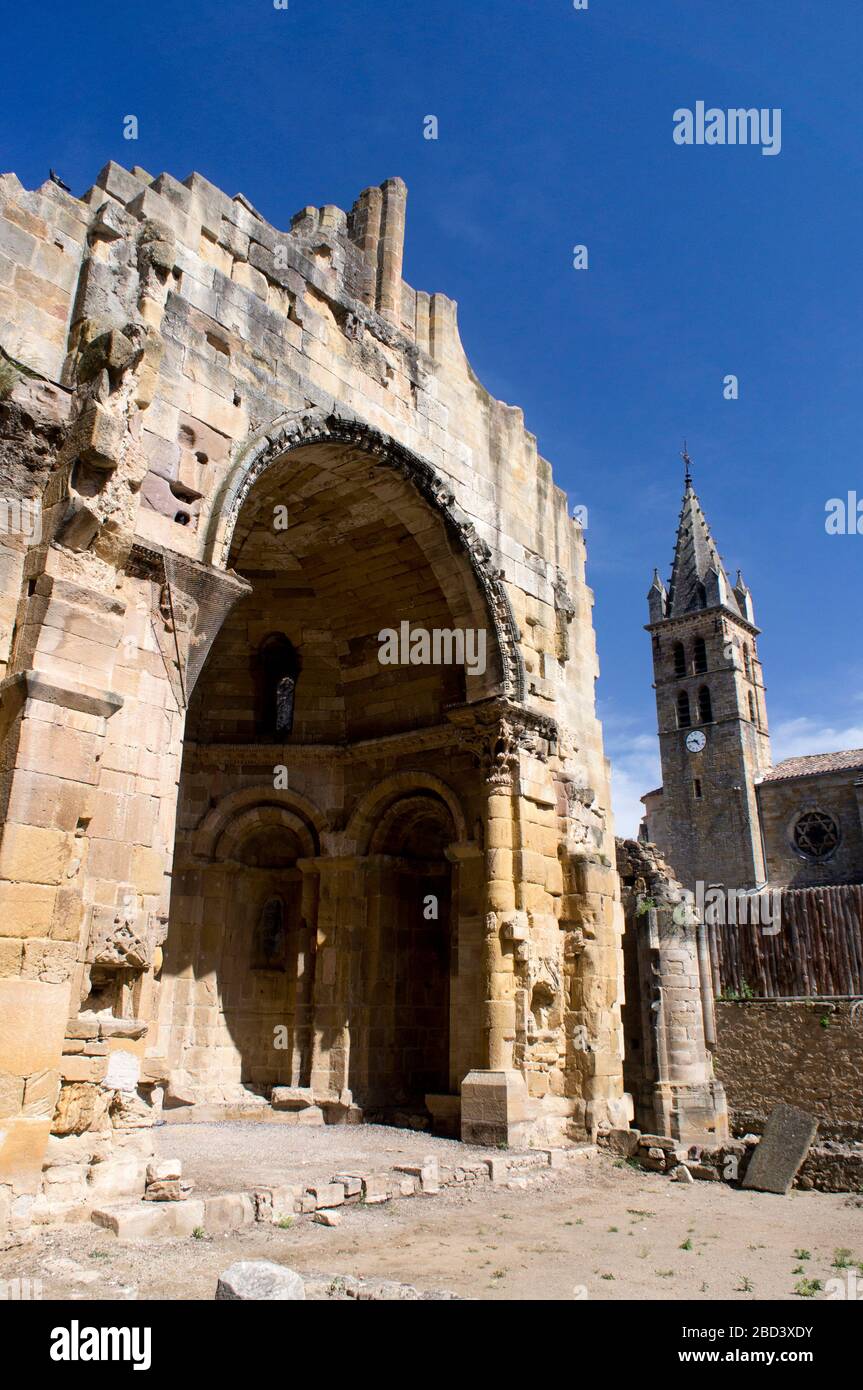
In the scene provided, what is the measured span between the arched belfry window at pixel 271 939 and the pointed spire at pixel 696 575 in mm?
42112

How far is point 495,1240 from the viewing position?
675 cm

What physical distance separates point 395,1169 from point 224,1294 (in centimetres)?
451

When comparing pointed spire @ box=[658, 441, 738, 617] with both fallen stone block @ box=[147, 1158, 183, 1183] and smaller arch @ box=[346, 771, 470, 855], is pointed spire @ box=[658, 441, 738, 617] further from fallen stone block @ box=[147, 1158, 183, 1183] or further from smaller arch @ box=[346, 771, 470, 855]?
fallen stone block @ box=[147, 1158, 183, 1183]

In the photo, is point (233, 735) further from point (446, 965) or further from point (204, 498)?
point (204, 498)

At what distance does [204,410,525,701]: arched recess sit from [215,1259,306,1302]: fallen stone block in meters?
6.66

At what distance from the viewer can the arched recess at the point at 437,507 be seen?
381 inches

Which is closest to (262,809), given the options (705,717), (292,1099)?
(292,1099)

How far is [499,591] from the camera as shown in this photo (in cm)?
1167

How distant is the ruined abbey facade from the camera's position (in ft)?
20.4

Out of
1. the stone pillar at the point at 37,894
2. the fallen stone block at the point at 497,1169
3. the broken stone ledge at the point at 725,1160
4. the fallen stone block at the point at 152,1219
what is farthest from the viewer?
the broken stone ledge at the point at 725,1160

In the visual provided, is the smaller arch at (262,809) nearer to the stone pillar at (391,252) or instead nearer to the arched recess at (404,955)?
the arched recess at (404,955)

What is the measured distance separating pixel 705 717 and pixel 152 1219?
46.5 metres

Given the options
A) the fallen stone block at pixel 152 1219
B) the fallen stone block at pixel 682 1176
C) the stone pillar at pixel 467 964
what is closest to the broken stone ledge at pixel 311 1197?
the fallen stone block at pixel 152 1219

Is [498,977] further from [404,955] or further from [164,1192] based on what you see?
[164,1192]
